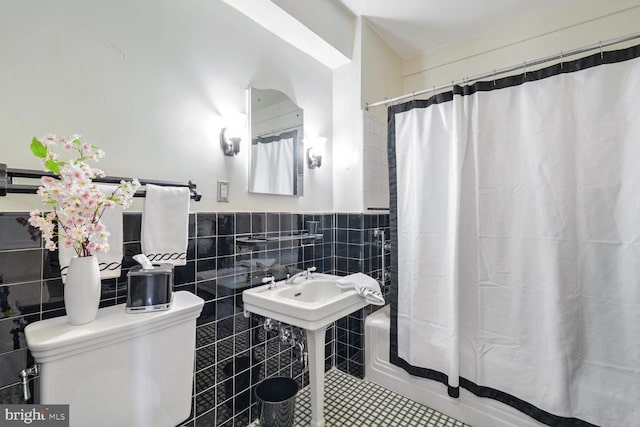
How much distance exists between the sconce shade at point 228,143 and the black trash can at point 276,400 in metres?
1.29

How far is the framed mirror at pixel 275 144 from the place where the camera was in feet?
5.64


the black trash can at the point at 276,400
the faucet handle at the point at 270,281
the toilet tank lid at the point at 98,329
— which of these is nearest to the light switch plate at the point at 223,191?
the faucet handle at the point at 270,281

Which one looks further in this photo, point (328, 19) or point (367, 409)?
point (328, 19)

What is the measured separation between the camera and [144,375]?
0.98 m

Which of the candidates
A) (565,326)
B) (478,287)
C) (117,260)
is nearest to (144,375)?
(117,260)

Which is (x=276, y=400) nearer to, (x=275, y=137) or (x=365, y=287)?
(x=365, y=287)

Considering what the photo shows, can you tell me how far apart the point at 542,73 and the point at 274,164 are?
4.99 feet

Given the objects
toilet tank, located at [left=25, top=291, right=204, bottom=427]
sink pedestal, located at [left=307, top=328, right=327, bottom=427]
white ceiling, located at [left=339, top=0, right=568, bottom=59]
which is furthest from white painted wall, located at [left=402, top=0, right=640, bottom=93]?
toilet tank, located at [left=25, top=291, right=204, bottom=427]

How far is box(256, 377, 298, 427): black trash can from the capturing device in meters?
1.43

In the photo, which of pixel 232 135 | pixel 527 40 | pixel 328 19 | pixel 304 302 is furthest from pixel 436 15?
pixel 304 302

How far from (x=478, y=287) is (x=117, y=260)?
174cm

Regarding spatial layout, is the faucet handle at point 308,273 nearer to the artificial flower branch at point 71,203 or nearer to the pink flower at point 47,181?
the artificial flower branch at point 71,203

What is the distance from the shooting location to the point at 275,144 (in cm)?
186

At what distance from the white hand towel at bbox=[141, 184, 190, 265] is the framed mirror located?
54cm
